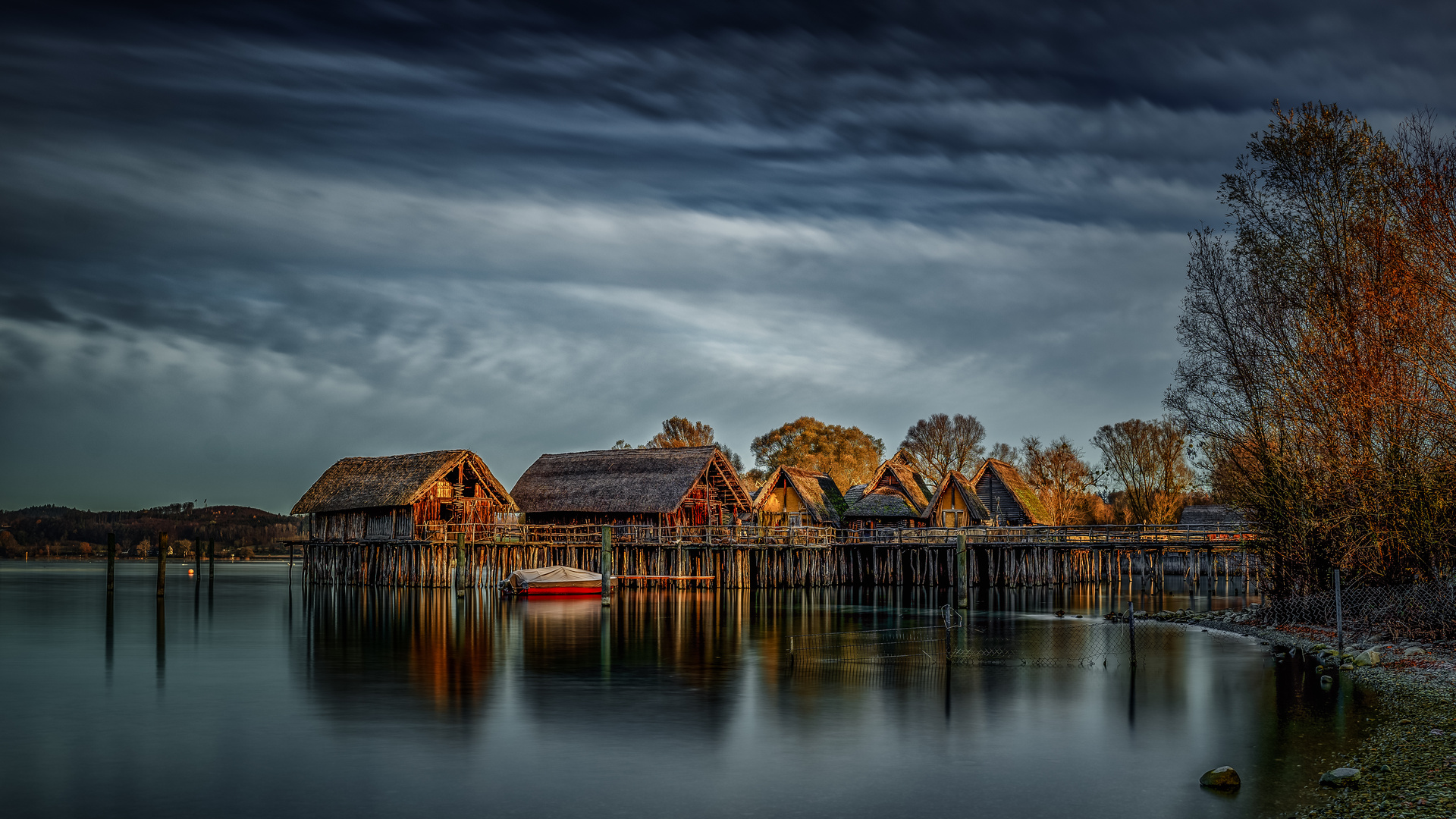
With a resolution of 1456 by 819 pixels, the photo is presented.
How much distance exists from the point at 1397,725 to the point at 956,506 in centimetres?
4996

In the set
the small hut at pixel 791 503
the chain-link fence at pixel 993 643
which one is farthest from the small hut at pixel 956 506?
the chain-link fence at pixel 993 643

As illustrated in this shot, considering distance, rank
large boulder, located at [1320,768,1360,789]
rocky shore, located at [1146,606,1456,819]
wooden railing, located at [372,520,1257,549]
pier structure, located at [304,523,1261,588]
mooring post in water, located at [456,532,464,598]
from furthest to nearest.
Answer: pier structure, located at [304,523,1261,588] → wooden railing, located at [372,520,1257,549] → mooring post in water, located at [456,532,464,598] → large boulder, located at [1320,768,1360,789] → rocky shore, located at [1146,606,1456,819]

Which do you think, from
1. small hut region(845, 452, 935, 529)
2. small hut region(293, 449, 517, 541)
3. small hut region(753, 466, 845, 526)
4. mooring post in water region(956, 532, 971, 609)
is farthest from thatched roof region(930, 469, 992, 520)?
small hut region(293, 449, 517, 541)

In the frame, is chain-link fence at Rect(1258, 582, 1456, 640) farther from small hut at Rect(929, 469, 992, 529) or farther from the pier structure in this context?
small hut at Rect(929, 469, 992, 529)

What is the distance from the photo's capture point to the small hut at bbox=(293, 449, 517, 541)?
5378 cm

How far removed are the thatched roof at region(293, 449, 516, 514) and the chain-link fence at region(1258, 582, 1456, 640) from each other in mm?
37605

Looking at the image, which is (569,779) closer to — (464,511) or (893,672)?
(893,672)

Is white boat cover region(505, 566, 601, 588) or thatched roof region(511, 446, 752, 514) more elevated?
thatched roof region(511, 446, 752, 514)

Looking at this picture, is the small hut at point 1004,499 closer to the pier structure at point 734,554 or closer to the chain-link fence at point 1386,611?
the pier structure at point 734,554

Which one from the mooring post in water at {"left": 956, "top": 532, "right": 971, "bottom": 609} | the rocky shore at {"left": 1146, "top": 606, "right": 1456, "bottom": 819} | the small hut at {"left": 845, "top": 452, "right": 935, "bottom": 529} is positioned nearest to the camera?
the rocky shore at {"left": 1146, "top": 606, "right": 1456, "bottom": 819}

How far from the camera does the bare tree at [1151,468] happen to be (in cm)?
7681

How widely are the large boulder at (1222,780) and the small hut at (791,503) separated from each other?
4939 centimetres

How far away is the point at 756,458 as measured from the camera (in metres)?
103

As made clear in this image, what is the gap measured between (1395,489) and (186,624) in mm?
36219
